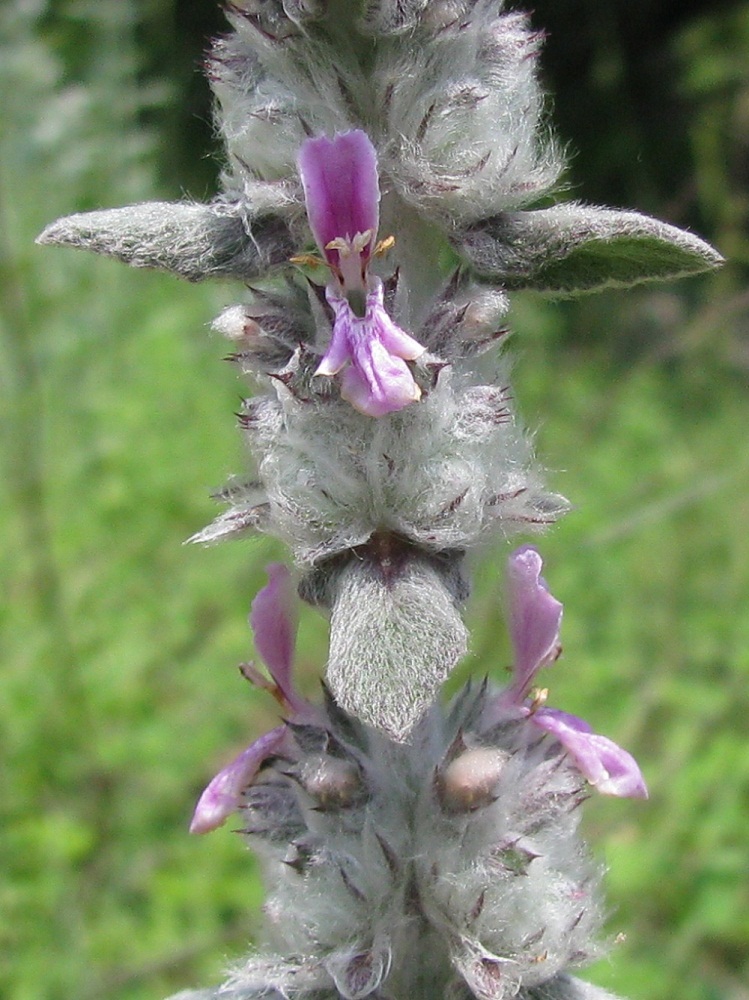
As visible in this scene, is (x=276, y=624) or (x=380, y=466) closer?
(x=380, y=466)

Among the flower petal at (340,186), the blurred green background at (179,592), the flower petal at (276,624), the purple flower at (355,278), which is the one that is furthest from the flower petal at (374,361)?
the flower petal at (276,624)

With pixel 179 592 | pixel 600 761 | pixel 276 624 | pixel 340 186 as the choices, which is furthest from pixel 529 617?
pixel 179 592

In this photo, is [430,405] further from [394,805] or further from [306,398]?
[394,805]

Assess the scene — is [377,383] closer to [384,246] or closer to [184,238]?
[384,246]

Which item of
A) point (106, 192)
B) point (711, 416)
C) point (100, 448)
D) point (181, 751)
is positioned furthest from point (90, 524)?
point (711, 416)

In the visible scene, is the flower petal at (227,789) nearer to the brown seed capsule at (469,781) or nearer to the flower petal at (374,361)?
the brown seed capsule at (469,781)
